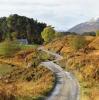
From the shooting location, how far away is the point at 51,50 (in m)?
169

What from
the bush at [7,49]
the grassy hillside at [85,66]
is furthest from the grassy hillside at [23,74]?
the grassy hillside at [85,66]

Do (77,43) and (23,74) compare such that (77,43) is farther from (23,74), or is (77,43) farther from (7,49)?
(23,74)

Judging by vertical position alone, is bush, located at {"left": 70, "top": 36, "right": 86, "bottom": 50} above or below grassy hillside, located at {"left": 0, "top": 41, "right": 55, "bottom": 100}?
above

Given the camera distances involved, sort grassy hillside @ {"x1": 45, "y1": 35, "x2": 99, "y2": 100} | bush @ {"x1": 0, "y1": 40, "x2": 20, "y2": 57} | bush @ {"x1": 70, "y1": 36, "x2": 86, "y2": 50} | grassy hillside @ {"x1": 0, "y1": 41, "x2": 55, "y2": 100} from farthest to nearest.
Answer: bush @ {"x1": 0, "y1": 40, "x2": 20, "y2": 57}
bush @ {"x1": 70, "y1": 36, "x2": 86, "y2": 50}
grassy hillside @ {"x1": 45, "y1": 35, "x2": 99, "y2": 100}
grassy hillside @ {"x1": 0, "y1": 41, "x2": 55, "y2": 100}

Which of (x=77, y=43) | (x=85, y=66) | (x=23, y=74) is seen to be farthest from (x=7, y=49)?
(x=85, y=66)

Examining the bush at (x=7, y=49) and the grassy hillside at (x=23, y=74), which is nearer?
the grassy hillside at (x=23, y=74)

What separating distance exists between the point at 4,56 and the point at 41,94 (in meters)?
106

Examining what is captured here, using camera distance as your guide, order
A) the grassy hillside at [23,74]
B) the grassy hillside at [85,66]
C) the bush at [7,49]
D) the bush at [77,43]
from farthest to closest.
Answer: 1. the bush at [7,49]
2. the bush at [77,43]
3. the grassy hillside at [85,66]
4. the grassy hillside at [23,74]

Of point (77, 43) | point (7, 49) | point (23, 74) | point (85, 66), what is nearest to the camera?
point (85, 66)

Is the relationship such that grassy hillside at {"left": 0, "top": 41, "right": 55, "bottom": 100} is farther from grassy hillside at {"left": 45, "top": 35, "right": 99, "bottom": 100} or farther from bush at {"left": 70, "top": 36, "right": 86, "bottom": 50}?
bush at {"left": 70, "top": 36, "right": 86, "bottom": 50}

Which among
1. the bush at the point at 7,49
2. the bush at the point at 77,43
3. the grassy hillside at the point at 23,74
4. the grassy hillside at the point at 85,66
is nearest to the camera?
the grassy hillside at the point at 23,74

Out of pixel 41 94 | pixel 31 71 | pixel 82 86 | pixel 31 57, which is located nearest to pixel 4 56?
pixel 31 57

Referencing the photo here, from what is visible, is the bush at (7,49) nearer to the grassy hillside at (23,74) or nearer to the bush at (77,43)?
the grassy hillside at (23,74)

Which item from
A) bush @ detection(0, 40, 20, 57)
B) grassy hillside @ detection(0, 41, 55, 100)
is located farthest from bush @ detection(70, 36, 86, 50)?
bush @ detection(0, 40, 20, 57)
